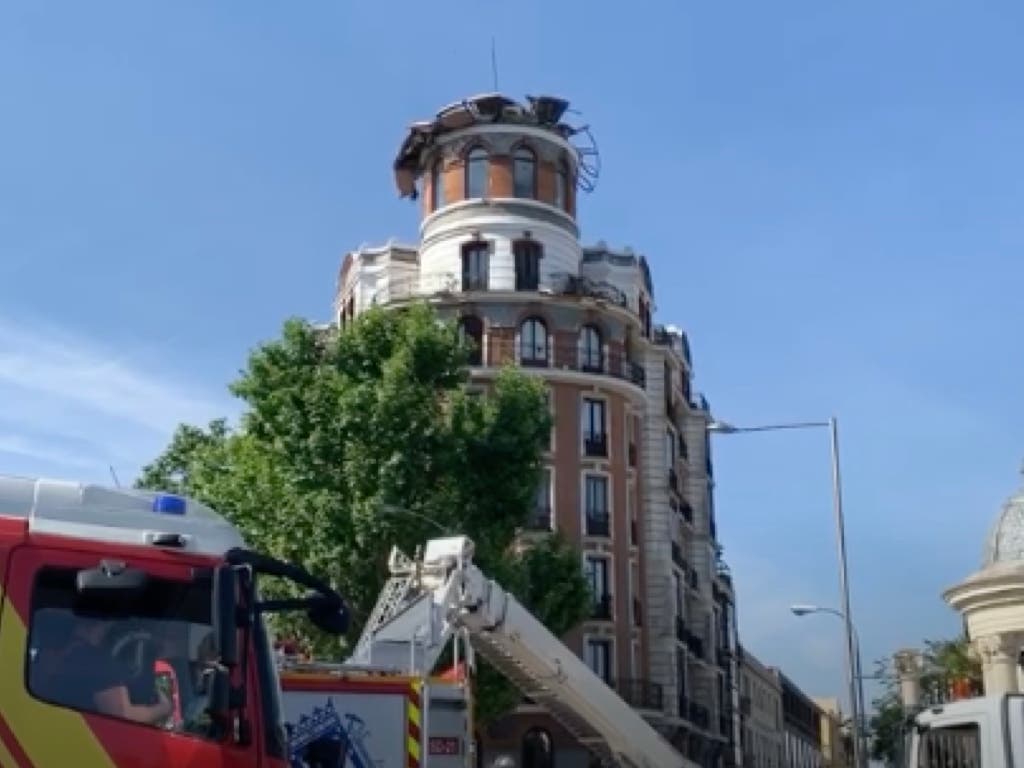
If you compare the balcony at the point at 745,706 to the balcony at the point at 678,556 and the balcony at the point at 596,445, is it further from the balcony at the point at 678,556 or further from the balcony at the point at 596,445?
the balcony at the point at 596,445

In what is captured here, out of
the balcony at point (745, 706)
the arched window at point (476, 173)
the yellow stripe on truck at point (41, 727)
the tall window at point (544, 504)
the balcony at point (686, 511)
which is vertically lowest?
the yellow stripe on truck at point (41, 727)

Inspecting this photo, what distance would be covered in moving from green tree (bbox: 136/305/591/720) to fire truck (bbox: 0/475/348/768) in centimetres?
2297

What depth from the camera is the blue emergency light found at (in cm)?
877

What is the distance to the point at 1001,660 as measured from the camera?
27.3 m

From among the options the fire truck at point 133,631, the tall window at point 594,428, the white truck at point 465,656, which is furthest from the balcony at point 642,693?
the fire truck at point 133,631

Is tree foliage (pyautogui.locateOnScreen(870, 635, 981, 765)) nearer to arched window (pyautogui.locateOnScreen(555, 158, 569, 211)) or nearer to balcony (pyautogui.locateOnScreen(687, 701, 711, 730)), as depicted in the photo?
balcony (pyautogui.locateOnScreen(687, 701, 711, 730))

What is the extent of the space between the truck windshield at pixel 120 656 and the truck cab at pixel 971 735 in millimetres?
9543

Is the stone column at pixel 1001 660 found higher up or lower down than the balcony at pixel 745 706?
lower down

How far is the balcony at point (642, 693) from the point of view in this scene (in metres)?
51.1

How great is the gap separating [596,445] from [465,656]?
34.6 metres

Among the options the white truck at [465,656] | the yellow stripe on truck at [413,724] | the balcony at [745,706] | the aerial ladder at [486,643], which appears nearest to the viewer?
the yellow stripe on truck at [413,724]

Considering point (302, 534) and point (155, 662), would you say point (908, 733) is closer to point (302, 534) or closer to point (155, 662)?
point (155, 662)

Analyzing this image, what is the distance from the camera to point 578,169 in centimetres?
5488

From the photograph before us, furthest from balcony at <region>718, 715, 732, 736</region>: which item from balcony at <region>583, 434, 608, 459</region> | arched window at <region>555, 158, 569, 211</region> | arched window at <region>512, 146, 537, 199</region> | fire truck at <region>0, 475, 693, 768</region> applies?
fire truck at <region>0, 475, 693, 768</region>
